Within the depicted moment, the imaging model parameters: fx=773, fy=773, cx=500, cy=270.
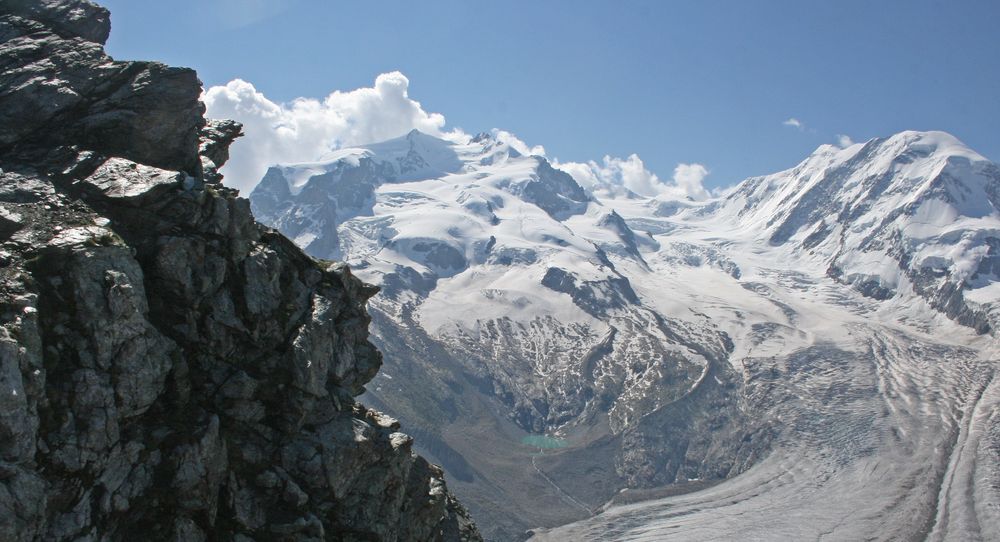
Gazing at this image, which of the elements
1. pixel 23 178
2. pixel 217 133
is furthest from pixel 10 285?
pixel 217 133

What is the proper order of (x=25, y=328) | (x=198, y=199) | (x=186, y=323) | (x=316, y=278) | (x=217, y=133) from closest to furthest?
(x=25, y=328)
(x=186, y=323)
(x=198, y=199)
(x=316, y=278)
(x=217, y=133)

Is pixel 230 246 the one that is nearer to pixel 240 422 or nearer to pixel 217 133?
pixel 240 422

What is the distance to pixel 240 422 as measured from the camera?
38.3 metres

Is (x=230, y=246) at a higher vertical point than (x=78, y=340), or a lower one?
higher

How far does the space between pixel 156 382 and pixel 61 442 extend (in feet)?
16.4

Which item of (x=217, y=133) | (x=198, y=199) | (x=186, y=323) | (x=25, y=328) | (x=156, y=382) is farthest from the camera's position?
(x=217, y=133)

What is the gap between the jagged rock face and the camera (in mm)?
31234

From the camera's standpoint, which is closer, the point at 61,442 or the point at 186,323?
the point at 61,442

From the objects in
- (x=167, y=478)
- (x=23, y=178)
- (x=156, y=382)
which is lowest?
(x=167, y=478)

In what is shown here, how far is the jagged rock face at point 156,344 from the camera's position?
3123cm

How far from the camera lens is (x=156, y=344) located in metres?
35.3

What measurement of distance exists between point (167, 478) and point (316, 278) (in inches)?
640

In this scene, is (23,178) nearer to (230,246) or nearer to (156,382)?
(230,246)

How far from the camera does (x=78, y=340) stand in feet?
107
